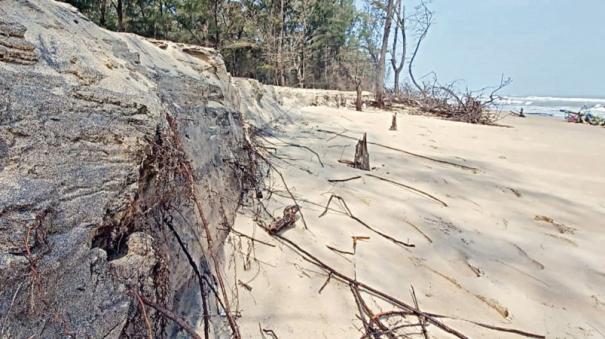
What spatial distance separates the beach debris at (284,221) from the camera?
169 centimetres

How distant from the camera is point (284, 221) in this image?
1.74 meters

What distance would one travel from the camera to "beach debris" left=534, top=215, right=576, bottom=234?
197cm

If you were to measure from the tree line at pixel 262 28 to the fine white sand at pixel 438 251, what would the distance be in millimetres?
9319

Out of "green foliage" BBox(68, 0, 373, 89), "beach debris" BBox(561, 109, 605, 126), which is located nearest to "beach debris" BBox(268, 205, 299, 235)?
"beach debris" BBox(561, 109, 605, 126)

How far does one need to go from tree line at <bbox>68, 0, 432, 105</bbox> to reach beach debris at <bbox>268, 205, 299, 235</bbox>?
33.7 feet

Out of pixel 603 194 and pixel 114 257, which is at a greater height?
pixel 114 257

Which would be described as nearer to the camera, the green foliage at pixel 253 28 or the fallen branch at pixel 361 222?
the fallen branch at pixel 361 222

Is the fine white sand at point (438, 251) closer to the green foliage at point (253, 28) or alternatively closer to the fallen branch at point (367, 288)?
the fallen branch at point (367, 288)

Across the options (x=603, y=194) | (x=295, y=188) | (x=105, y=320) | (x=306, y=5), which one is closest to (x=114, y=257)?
(x=105, y=320)

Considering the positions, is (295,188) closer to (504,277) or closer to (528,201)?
(504,277)

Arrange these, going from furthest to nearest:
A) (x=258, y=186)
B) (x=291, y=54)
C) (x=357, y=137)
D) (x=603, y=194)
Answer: (x=291, y=54) → (x=357, y=137) → (x=603, y=194) → (x=258, y=186)

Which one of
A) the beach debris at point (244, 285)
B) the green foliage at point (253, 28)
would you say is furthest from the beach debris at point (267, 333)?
the green foliage at point (253, 28)

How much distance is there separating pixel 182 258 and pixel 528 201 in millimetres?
2180

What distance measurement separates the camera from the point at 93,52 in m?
1.18
